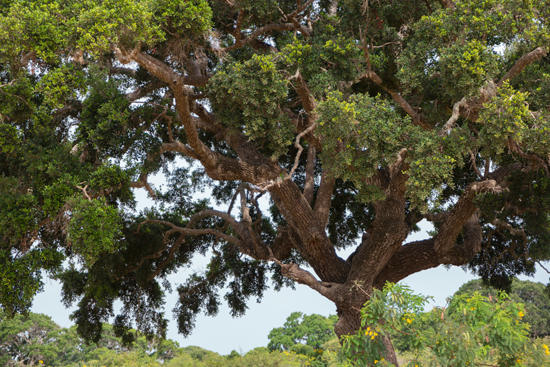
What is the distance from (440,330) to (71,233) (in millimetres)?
4950

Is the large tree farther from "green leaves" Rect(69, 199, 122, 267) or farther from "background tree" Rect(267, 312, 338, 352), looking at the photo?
"background tree" Rect(267, 312, 338, 352)

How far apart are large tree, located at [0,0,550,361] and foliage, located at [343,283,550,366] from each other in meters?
1.75

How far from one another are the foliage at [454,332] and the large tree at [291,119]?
5.73 feet

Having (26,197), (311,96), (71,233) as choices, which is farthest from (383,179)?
(26,197)

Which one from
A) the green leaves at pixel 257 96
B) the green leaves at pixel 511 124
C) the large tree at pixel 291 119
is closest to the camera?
the green leaves at pixel 511 124

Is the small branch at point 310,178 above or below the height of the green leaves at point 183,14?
below

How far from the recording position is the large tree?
6379 mm

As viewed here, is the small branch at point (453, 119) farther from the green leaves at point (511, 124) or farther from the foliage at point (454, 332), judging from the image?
the foliage at point (454, 332)

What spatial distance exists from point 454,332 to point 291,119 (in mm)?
5000

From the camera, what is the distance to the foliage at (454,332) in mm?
4473

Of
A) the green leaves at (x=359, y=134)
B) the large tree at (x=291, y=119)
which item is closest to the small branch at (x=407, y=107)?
the large tree at (x=291, y=119)

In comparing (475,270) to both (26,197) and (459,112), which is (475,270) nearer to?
(459,112)

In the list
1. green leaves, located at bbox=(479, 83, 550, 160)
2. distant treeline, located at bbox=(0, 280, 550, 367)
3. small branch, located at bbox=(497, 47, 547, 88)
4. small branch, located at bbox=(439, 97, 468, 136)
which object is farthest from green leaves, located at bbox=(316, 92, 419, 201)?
distant treeline, located at bbox=(0, 280, 550, 367)

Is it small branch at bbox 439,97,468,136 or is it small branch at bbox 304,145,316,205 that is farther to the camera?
small branch at bbox 304,145,316,205
